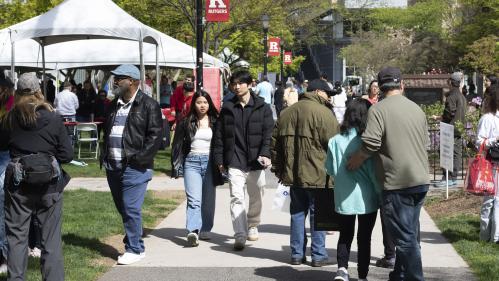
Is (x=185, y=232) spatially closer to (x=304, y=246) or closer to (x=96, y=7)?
(x=304, y=246)

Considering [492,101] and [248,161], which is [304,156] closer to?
[248,161]

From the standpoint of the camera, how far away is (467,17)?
167ft

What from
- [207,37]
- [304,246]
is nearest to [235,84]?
[304,246]

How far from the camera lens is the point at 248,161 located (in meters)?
9.50

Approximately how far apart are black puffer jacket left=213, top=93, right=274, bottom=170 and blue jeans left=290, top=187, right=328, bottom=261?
105 cm

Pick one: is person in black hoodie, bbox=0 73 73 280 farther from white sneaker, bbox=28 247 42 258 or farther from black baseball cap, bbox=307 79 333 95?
black baseball cap, bbox=307 79 333 95

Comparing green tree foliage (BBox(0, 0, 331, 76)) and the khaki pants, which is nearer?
the khaki pants

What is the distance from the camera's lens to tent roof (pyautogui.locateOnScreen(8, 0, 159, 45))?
18.0m

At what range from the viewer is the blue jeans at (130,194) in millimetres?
8453

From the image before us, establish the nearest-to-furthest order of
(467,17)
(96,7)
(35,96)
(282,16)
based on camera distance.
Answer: (35,96) → (96,7) → (282,16) → (467,17)

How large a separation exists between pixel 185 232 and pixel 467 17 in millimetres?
43047

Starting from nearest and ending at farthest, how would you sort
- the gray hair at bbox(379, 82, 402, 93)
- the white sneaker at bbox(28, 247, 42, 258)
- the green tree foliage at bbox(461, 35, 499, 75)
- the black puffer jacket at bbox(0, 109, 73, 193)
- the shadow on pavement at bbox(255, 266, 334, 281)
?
the black puffer jacket at bbox(0, 109, 73, 193)
the gray hair at bbox(379, 82, 402, 93)
the shadow on pavement at bbox(255, 266, 334, 281)
the white sneaker at bbox(28, 247, 42, 258)
the green tree foliage at bbox(461, 35, 499, 75)

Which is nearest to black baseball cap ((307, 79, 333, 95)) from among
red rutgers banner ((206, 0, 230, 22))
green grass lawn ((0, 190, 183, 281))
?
green grass lawn ((0, 190, 183, 281))

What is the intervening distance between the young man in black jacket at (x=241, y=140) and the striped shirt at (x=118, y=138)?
132 cm
